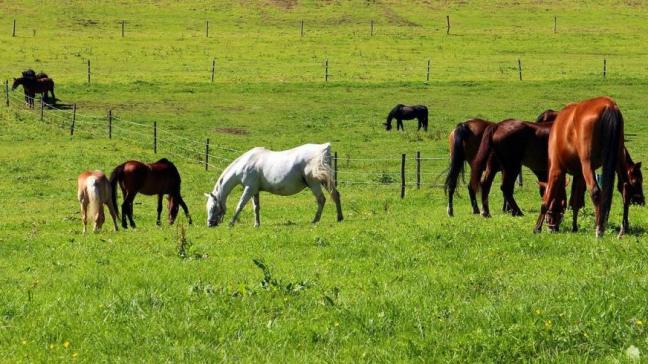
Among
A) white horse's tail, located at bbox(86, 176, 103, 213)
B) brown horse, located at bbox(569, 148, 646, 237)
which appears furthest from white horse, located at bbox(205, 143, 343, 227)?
brown horse, located at bbox(569, 148, 646, 237)

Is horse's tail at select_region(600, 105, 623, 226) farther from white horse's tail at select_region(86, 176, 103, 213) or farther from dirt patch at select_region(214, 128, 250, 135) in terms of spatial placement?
dirt patch at select_region(214, 128, 250, 135)

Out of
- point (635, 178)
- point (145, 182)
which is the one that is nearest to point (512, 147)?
point (635, 178)

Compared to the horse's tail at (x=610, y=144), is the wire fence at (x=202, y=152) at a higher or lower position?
lower

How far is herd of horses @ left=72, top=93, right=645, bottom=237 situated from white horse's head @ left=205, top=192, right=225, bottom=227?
0.07 feet

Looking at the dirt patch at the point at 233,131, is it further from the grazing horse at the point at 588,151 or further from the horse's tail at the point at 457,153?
the grazing horse at the point at 588,151

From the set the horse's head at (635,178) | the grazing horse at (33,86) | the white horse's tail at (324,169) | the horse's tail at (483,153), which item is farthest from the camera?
the grazing horse at (33,86)

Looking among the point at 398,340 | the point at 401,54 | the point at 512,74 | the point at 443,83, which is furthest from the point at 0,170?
the point at 401,54

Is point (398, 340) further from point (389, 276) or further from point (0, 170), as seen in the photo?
point (0, 170)

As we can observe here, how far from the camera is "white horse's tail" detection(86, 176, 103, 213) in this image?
58.2 ft

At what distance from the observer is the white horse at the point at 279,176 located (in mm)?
17328

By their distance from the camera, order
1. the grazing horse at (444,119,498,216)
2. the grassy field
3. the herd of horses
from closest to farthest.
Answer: the grassy field
the herd of horses
the grazing horse at (444,119,498,216)

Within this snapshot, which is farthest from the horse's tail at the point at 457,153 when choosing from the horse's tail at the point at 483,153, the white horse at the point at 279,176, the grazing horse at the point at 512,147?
the white horse at the point at 279,176

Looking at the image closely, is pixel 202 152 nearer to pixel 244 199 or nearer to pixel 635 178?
pixel 244 199

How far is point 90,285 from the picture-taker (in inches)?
393
